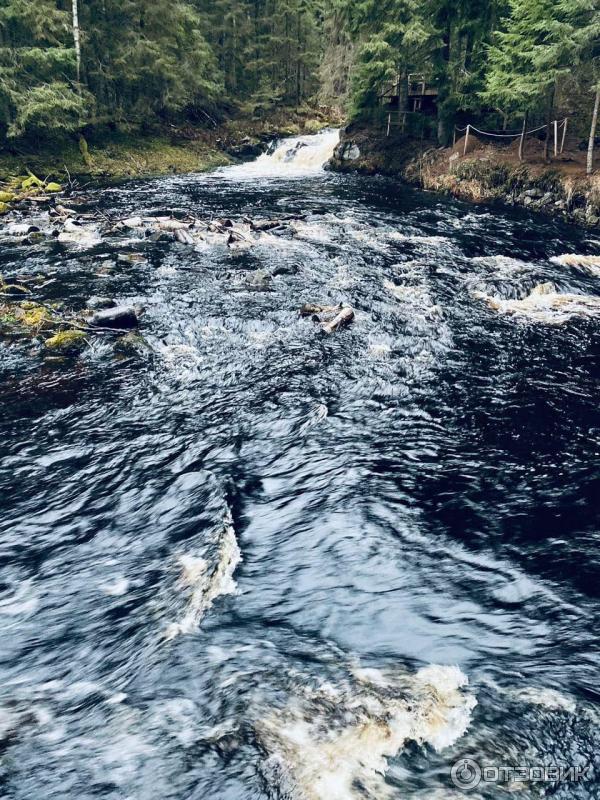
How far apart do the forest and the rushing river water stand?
15.4 meters

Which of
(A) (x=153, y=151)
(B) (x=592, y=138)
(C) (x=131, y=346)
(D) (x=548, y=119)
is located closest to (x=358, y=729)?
(C) (x=131, y=346)

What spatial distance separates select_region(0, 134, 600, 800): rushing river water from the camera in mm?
4012

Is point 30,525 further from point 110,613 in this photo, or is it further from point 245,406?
point 245,406

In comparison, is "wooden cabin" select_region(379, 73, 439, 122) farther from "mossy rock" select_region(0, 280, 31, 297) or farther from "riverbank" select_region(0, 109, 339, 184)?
"mossy rock" select_region(0, 280, 31, 297)

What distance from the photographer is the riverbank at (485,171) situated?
22.2 metres

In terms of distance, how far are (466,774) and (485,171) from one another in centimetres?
2802

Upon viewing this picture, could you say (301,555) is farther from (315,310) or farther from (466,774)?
(315,310)

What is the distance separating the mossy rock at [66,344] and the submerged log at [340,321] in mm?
5275

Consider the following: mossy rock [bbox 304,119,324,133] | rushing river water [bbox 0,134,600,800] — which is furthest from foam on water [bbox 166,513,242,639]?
mossy rock [bbox 304,119,324,133]

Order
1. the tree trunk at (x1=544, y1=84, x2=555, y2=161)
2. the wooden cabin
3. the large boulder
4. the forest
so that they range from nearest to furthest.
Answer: the forest < the tree trunk at (x1=544, y1=84, x2=555, y2=161) < the wooden cabin < the large boulder

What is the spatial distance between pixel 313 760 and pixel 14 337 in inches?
405

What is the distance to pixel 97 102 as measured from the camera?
37188 mm

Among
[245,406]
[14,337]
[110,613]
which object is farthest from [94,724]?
[14,337]

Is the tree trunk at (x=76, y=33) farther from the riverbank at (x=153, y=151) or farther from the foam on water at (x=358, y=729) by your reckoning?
the foam on water at (x=358, y=729)
